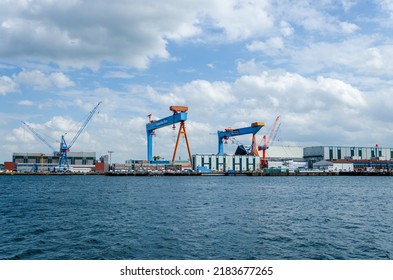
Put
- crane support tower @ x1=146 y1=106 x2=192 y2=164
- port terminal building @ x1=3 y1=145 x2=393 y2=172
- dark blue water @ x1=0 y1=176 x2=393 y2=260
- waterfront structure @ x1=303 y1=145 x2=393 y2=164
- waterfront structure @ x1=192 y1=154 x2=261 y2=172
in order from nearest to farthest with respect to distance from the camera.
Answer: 1. dark blue water @ x1=0 y1=176 x2=393 y2=260
2. crane support tower @ x1=146 y1=106 x2=192 y2=164
3. waterfront structure @ x1=192 y1=154 x2=261 y2=172
4. port terminal building @ x1=3 y1=145 x2=393 y2=172
5. waterfront structure @ x1=303 y1=145 x2=393 y2=164

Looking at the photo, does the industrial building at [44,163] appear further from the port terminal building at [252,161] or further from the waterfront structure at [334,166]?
the waterfront structure at [334,166]

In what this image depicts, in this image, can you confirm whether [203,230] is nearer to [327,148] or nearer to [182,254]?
[182,254]

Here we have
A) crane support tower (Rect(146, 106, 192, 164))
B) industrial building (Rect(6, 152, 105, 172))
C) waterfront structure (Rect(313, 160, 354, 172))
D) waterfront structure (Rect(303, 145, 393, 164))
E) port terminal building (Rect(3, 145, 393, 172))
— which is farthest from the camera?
waterfront structure (Rect(303, 145, 393, 164))

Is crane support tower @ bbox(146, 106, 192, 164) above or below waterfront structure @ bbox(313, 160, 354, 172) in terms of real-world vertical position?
above

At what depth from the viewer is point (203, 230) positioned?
15727 mm

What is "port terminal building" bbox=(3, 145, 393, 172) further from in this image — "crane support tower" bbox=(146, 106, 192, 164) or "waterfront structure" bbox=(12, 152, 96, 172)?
"crane support tower" bbox=(146, 106, 192, 164)

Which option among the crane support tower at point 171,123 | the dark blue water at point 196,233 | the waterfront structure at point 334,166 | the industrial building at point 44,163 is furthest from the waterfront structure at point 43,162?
the dark blue water at point 196,233

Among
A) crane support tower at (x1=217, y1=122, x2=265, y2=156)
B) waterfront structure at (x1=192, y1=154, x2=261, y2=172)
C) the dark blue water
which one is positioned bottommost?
the dark blue water

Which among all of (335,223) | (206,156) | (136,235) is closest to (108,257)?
(136,235)

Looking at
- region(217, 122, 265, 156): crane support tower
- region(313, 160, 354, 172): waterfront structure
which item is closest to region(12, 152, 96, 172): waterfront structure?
region(217, 122, 265, 156): crane support tower

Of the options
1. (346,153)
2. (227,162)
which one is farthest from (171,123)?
(346,153)
